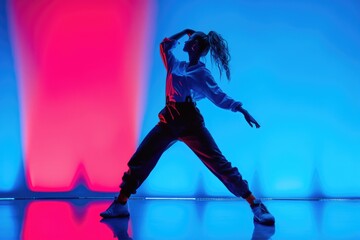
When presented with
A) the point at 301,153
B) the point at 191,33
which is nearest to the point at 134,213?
the point at 191,33

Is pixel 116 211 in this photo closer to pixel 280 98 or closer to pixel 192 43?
pixel 192 43

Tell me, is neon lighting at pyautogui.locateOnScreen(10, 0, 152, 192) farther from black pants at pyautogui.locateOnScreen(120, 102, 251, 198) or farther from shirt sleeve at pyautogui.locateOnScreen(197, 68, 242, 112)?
shirt sleeve at pyautogui.locateOnScreen(197, 68, 242, 112)

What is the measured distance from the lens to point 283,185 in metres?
3.58

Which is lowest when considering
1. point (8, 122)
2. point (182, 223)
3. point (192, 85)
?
point (182, 223)

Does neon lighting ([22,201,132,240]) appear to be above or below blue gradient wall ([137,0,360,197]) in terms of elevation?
below

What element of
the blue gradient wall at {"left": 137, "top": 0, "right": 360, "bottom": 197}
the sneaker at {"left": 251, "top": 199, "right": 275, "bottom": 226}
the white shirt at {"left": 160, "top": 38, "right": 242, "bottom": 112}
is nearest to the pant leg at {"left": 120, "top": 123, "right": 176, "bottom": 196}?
the white shirt at {"left": 160, "top": 38, "right": 242, "bottom": 112}

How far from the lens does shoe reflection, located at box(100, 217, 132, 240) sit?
67.0 inches

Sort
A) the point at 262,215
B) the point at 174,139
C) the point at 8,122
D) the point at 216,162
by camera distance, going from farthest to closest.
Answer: the point at 8,122 → the point at 174,139 → the point at 216,162 → the point at 262,215

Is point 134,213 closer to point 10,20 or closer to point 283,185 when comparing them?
point 283,185

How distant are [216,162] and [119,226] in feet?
2.47

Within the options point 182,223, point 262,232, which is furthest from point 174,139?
point 262,232

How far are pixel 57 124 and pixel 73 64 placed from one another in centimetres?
69

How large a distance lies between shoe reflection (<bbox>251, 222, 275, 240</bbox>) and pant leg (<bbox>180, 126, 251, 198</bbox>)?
0.88 feet

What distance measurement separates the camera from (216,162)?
231 centimetres
